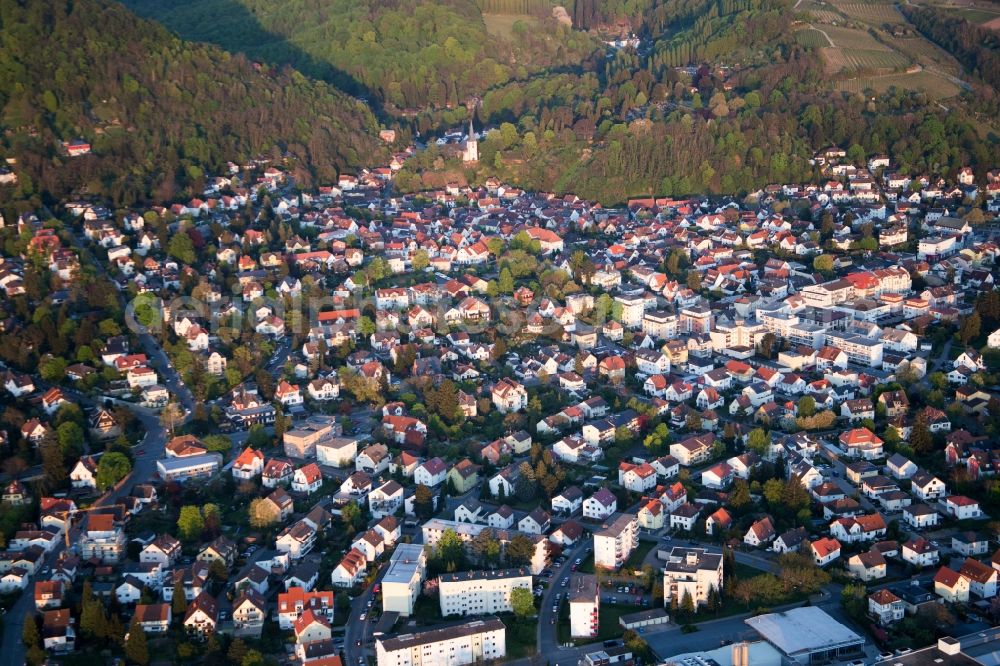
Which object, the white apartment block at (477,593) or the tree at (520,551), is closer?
the white apartment block at (477,593)

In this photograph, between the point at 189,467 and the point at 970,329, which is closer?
the point at 189,467

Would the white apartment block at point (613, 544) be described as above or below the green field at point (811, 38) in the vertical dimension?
below

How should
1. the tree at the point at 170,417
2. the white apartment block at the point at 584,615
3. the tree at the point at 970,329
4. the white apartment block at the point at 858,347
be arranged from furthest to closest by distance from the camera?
1. the tree at the point at 970,329
2. the white apartment block at the point at 858,347
3. the tree at the point at 170,417
4. the white apartment block at the point at 584,615

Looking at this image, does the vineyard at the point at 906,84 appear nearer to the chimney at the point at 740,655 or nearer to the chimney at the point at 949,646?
the chimney at the point at 949,646

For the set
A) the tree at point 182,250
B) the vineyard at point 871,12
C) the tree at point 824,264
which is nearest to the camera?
the tree at point 824,264

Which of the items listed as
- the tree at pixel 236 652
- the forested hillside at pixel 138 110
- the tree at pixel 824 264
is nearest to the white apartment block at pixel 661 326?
the tree at pixel 824 264

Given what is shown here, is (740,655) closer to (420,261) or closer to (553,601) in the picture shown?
(553,601)

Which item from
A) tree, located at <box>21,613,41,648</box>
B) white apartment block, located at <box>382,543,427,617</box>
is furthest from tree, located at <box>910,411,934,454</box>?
A: tree, located at <box>21,613,41,648</box>

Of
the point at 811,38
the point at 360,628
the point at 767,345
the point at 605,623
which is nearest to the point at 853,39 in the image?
the point at 811,38
